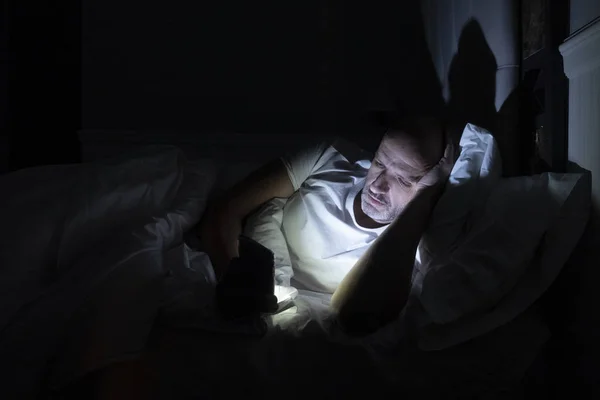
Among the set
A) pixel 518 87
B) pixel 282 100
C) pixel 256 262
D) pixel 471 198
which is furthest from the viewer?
pixel 282 100

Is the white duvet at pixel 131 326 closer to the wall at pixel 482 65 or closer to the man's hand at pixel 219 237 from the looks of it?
the man's hand at pixel 219 237

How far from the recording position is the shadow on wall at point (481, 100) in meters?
1.25

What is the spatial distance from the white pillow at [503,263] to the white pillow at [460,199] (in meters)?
0.04

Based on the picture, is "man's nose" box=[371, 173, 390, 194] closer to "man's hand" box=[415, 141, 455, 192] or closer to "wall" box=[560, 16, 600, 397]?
"man's hand" box=[415, 141, 455, 192]

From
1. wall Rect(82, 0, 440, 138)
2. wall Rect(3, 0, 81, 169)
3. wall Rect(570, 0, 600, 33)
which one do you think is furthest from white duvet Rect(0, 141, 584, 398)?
wall Rect(3, 0, 81, 169)

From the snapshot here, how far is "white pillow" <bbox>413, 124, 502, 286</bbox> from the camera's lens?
94 cm

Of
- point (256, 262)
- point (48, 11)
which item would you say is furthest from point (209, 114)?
point (256, 262)

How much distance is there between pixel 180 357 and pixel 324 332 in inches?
8.5

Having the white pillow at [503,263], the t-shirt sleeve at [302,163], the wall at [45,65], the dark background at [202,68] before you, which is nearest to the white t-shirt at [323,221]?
the t-shirt sleeve at [302,163]

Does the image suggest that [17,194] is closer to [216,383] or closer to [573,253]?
[216,383]

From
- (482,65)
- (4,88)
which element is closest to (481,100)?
(482,65)

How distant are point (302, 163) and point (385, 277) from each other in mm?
418

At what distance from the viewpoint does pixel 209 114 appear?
6.65ft

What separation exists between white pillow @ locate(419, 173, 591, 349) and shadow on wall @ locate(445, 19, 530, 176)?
306 mm
